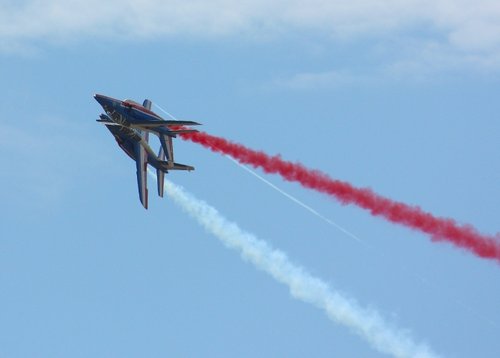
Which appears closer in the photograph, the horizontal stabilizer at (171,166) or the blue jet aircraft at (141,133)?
the blue jet aircraft at (141,133)

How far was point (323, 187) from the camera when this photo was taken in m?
55.4

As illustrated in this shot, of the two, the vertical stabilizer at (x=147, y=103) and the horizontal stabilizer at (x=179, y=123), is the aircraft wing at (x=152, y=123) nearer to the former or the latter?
the horizontal stabilizer at (x=179, y=123)

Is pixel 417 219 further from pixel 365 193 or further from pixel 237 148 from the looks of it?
pixel 237 148

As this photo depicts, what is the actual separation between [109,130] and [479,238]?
24.0 metres

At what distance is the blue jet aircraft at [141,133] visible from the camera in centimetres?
5991

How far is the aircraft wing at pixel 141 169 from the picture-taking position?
205 ft

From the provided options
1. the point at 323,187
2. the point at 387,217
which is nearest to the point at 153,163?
the point at 323,187

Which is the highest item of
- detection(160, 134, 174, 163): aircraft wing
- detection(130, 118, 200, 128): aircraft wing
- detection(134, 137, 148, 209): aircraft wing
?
detection(130, 118, 200, 128): aircraft wing

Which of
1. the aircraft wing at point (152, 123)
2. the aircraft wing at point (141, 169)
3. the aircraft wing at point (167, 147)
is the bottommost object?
the aircraft wing at point (141, 169)

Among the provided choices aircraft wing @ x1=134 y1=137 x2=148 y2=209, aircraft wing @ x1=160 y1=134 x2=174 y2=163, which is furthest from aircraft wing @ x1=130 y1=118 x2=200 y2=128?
aircraft wing @ x1=134 y1=137 x2=148 y2=209

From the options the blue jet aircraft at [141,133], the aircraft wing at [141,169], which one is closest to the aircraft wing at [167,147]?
the blue jet aircraft at [141,133]

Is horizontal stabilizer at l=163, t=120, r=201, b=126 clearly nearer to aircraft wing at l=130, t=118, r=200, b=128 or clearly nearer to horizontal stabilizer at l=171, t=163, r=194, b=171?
aircraft wing at l=130, t=118, r=200, b=128

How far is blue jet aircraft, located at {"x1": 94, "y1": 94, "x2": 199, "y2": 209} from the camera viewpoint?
59.9 meters

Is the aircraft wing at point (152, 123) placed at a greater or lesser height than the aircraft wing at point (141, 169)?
greater
